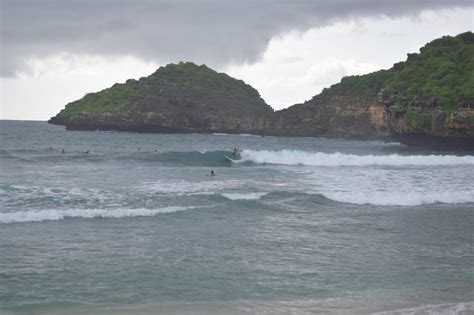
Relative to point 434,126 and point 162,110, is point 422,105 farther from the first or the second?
point 162,110

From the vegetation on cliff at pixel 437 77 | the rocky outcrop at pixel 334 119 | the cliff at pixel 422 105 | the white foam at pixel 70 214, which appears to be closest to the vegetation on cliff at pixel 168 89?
the rocky outcrop at pixel 334 119

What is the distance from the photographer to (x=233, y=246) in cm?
1597

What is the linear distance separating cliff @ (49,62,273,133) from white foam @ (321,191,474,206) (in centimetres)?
10221

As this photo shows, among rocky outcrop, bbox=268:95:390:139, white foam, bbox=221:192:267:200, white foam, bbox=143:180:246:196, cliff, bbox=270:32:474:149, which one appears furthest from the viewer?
rocky outcrop, bbox=268:95:390:139

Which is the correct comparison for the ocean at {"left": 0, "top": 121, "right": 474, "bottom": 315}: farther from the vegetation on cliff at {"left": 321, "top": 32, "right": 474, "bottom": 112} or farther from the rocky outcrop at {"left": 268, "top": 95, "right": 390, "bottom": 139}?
the rocky outcrop at {"left": 268, "top": 95, "right": 390, "bottom": 139}

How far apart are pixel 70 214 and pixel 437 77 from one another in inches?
2473

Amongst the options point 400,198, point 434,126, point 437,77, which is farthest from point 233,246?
point 437,77

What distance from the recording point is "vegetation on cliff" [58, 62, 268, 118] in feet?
453

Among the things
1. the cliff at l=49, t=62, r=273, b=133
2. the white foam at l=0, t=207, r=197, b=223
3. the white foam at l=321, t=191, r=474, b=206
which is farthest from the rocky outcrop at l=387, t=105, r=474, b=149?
the cliff at l=49, t=62, r=273, b=133

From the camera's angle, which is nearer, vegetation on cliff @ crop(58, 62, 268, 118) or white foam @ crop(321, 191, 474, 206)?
white foam @ crop(321, 191, 474, 206)

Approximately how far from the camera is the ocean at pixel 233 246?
451 inches

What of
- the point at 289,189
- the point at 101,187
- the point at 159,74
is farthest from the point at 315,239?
the point at 159,74

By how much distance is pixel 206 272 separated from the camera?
1335cm

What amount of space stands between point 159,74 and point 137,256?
15652 centimetres
